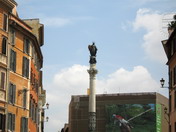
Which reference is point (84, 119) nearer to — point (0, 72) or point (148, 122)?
point (148, 122)

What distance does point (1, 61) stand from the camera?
4741 cm

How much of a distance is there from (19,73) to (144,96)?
130 metres

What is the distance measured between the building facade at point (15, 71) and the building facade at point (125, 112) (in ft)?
395

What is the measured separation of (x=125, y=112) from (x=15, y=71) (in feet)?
428

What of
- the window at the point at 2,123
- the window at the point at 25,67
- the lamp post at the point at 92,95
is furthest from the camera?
the lamp post at the point at 92,95

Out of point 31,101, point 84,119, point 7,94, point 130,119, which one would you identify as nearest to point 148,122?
point 130,119

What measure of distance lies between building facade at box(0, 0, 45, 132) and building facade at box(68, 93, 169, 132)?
395 ft

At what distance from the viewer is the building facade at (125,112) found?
582 feet

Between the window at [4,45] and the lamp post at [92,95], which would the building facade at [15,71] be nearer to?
the window at [4,45]

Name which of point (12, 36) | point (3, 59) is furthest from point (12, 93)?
point (12, 36)

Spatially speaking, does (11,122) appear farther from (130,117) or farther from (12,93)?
(130,117)

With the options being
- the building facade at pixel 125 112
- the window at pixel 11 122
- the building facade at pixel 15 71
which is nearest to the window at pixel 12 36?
the building facade at pixel 15 71

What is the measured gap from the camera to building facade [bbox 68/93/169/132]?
17750 cm

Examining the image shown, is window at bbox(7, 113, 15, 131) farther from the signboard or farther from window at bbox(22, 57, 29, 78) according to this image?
the signboard
